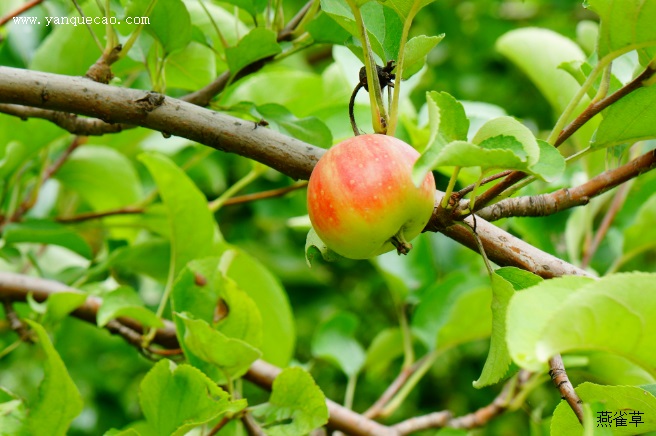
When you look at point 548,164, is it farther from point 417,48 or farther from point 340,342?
point 340,342

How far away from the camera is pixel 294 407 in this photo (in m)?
0.82

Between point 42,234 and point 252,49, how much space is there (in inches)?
22.2

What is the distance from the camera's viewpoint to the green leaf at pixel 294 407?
2.58ft

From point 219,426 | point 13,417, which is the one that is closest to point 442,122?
point 219,426

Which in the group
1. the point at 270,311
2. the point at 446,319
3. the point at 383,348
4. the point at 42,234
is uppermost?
the point at 42,234

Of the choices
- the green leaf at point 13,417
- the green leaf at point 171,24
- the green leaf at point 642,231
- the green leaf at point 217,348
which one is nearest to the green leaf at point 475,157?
the green leaf at point 217,348

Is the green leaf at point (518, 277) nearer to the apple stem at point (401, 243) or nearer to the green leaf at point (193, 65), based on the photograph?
the apple stem at point (401, 243)

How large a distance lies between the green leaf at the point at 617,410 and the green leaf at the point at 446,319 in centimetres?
63

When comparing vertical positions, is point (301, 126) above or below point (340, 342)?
above

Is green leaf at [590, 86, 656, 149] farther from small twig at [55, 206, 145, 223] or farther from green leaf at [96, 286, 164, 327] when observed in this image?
small twig at [55, 206, 145, 223]

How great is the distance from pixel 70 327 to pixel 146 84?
0.69m

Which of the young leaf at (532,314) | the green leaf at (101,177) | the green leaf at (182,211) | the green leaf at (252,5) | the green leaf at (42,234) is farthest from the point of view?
the green leaf at (101,177)

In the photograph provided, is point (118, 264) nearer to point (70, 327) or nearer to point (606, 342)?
point (70, 327)

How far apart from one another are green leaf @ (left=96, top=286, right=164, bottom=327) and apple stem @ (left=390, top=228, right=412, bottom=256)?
438 mm
